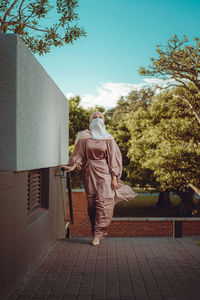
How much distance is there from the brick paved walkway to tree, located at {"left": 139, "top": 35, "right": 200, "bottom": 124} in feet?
23.3

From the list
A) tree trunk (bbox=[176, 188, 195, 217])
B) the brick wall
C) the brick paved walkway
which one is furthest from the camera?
tree trunk (bbox=[176, 188, 195, 217])

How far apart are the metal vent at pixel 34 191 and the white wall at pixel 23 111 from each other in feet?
1.27

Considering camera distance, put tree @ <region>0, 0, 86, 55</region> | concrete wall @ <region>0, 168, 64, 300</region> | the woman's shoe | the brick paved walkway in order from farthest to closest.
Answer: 1. tree @ <region>0, 0, 86, 55</region>
2. the woman's shoe
3. the brick paved walkway
4. concrete wall @ <region>0, 168, 64, 300</region>

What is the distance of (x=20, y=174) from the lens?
13.0 feet

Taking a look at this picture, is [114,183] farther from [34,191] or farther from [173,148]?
[173,148]

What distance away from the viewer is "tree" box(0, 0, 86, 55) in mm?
8328

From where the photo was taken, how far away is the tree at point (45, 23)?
8328 mm

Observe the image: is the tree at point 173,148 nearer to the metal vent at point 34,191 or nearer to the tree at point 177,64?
the tree at point 177,64

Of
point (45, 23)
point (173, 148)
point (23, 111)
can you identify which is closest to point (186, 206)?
point (173, 148)

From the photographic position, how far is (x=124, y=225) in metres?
10.1

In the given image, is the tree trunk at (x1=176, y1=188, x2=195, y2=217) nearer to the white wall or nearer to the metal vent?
the metal vent

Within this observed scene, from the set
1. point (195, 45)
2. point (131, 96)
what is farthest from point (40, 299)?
point (131, 96)

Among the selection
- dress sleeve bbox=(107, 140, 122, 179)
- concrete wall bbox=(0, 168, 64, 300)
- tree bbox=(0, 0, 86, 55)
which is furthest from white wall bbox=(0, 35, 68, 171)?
tree bbox=(0, 0, 86, 55)

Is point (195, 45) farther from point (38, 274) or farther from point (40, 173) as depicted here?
point (38, 274)
